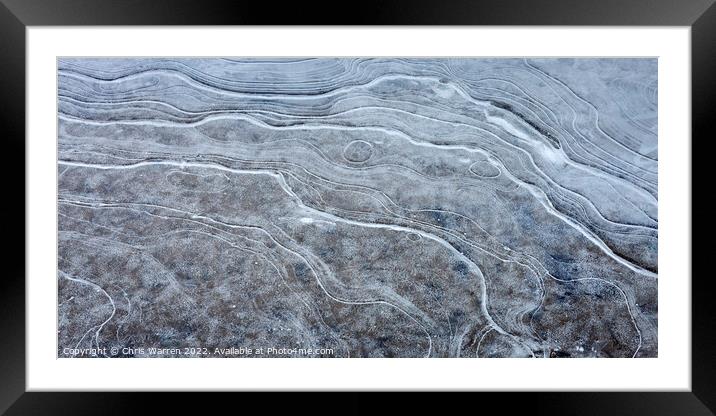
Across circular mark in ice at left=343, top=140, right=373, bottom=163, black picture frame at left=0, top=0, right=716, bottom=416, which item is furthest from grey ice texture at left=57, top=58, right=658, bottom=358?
black picture frame at left=0, top=0, right=716, bottom=416

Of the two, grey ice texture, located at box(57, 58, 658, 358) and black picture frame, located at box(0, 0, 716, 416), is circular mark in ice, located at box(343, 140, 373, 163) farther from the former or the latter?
black picture frame, located at box(0, 0, 716, 416)

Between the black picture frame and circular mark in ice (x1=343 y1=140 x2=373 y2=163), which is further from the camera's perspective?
circular mark in ice (x1=343 y1=140 x2=373 y2=163)
